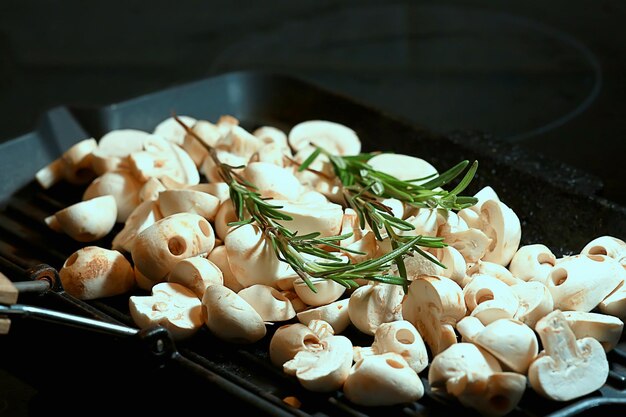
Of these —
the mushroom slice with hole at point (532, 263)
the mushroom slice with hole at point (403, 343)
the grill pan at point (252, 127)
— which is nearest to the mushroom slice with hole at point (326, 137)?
the grill pan at point (252, 127)

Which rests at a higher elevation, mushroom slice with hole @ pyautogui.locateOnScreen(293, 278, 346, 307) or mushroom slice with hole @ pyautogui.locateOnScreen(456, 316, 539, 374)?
mushroom slice with hole @ pyautogui.locateOnScreen(456, 316, 539, 374)

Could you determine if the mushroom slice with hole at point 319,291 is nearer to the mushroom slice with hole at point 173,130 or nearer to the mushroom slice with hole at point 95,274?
the mushroom slice with hole at point 95,274

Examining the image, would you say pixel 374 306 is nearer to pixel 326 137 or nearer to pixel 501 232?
pixel 501 232

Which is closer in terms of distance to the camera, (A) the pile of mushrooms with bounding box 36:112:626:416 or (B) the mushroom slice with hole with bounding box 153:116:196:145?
(A) the pile of mushrooms with bounding box 36:112:626:416

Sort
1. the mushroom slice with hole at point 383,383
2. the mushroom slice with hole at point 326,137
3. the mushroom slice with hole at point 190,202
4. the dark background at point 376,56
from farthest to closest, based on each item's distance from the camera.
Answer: the dark background at point 376,56
the mushroom slice with hole at point 326,137
the mushroom slice with hole at point 190,202
the mushroom slice with hole at point 383,383

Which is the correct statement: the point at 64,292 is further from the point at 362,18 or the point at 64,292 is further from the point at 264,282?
the point at 362,18


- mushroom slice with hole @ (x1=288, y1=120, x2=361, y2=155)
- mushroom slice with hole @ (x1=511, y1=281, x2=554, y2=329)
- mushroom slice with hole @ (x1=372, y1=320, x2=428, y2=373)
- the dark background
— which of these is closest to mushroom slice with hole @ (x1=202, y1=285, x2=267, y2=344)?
mushroom slice with hole @ (x1=372, y1=320, x2=428, y2=373)

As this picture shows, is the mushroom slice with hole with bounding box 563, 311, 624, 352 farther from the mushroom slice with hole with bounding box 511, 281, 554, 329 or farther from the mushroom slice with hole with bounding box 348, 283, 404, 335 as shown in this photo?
the mushroom slice with hole with bounding box 348, 283, 404, 335
